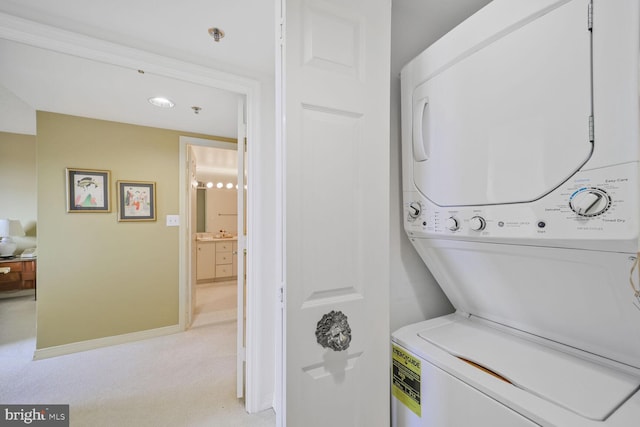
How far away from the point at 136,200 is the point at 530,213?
3.39 metres

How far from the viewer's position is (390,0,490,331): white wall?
1.16 metres

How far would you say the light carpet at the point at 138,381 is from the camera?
1.73 meters

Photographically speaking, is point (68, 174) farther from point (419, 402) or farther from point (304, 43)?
point (419, 402)

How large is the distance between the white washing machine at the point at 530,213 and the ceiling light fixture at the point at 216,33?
3.61ft

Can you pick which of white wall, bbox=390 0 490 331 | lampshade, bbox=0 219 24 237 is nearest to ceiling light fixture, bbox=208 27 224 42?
white wall, bbox=390 0 490 331

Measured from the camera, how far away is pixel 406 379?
95cm

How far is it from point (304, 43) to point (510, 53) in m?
0.62

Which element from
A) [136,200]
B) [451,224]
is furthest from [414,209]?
[136,200]

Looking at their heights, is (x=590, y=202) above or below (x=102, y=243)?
above

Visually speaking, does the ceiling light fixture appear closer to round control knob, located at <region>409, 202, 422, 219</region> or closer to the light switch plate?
round control knob, located at <region>409, 202, 422, 219</region>

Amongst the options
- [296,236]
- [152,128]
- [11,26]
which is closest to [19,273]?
[152,128]

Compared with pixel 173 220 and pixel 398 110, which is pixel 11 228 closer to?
pixel 173 220

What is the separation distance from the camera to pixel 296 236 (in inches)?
32.7

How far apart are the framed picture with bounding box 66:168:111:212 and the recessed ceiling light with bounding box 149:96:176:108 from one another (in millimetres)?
1056
